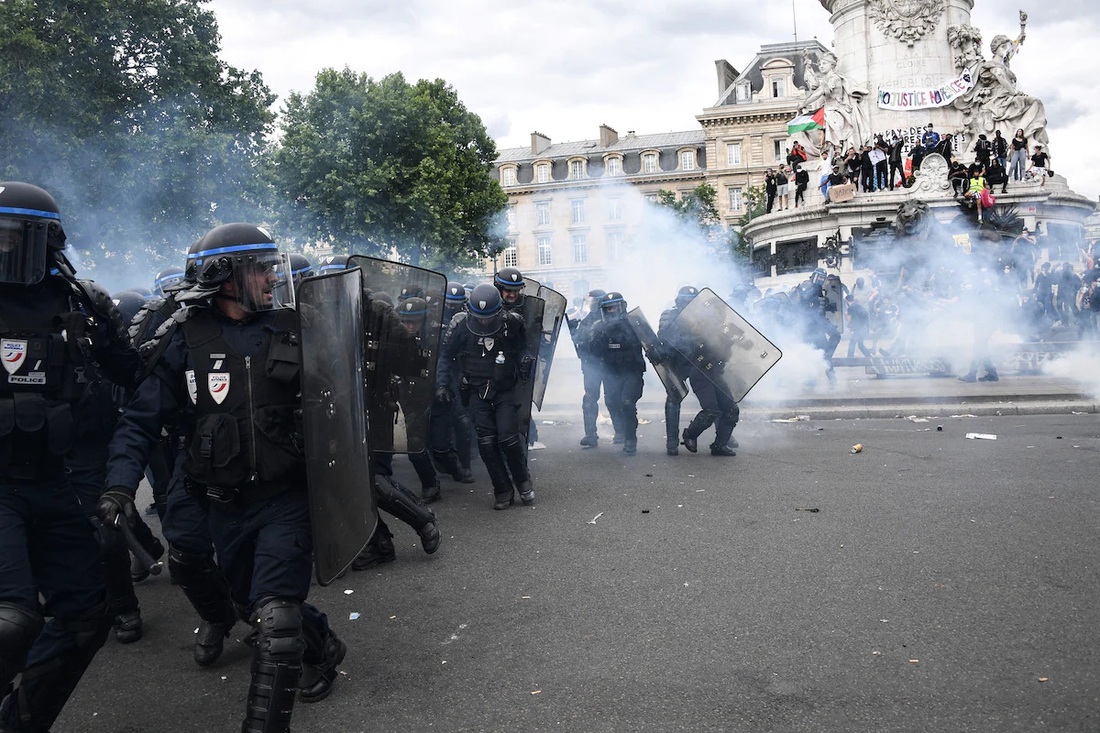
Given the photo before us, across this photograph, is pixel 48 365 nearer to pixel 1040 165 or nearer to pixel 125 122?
pixel 125 122

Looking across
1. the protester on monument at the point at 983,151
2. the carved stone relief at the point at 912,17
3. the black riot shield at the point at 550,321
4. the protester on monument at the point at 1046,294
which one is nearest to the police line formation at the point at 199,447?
the black riot shield at the point at 550,321

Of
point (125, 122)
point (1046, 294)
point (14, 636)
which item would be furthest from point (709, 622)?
point (125, 122)

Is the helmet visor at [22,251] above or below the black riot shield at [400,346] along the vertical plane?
above

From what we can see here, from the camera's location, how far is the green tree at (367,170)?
89.5ft

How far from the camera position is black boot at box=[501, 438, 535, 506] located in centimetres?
688

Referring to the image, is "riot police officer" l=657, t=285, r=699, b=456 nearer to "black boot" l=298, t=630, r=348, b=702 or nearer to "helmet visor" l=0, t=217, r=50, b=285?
"black boot" l=298, t=630, r=348, b=702

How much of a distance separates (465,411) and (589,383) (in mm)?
2213

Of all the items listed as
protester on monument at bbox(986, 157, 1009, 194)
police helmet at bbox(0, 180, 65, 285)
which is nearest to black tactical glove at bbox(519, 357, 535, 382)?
police helmet at bbox(0, 180, 65, 285)

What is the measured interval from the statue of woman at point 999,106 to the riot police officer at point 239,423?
25794mm

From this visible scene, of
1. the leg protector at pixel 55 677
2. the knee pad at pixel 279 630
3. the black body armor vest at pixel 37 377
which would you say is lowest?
the leg protector at pixel 55 677

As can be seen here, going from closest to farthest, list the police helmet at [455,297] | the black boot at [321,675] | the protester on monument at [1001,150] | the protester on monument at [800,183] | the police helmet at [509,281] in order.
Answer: the black boot at [321,675], the police helmet at [509,281], the police helmet at [455,297], the protester on monument at [1001,150], the protester on monument at [800,183]

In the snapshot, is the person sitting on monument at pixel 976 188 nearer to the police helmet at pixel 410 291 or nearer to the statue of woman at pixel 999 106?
the statue of woman at pixel 999 106

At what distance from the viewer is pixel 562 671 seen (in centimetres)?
360

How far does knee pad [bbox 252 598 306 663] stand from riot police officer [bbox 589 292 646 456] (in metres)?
6.52
